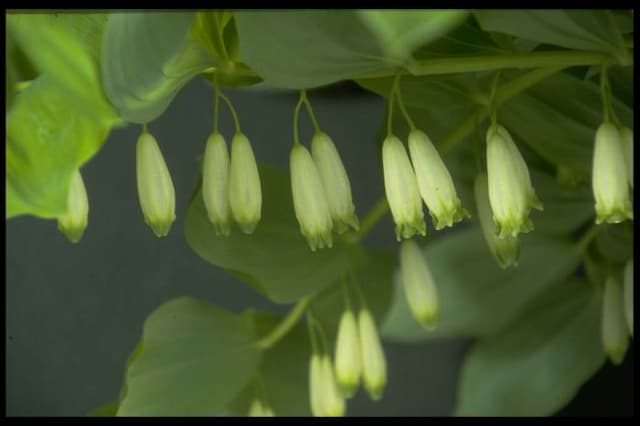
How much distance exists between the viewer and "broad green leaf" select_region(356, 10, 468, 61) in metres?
0.33

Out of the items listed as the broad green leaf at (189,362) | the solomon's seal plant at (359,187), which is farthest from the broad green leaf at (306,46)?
the broad green leaf at (189,362)

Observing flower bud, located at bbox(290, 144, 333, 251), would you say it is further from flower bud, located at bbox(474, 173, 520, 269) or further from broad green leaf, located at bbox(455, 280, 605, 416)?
broad green leaf, located at bbox(455, 280, 605, 416)

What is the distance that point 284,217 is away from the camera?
581 millimetres

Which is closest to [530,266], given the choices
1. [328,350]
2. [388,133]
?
[328,350]

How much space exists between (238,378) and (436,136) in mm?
207

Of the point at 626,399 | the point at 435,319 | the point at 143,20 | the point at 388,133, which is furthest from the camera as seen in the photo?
the point at 626,399

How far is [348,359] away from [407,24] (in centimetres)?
34

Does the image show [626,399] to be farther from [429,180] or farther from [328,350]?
[429,180]

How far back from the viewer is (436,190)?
0.47m

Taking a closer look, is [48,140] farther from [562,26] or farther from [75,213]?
[562,26]

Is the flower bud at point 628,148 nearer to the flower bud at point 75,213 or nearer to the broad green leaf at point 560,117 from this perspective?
the broad green leaf at point 560,117

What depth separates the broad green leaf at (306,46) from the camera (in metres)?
0.39

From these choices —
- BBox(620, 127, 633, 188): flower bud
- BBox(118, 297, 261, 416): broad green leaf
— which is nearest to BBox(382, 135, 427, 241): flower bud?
BBox(620, 127, 633, 188): flower bud

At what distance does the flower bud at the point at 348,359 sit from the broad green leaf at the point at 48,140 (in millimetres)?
243
